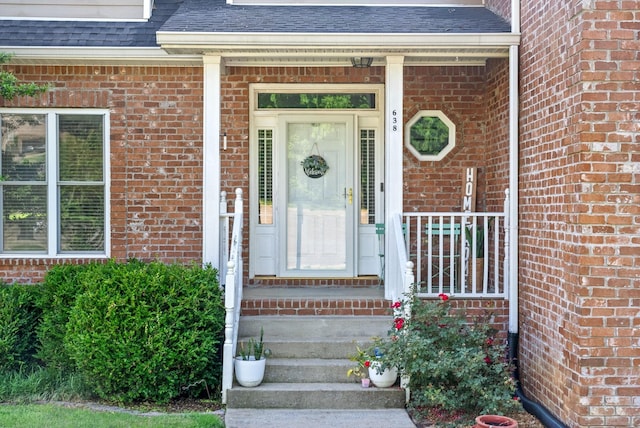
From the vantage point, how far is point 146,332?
6227mm

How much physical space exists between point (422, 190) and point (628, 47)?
3402mm

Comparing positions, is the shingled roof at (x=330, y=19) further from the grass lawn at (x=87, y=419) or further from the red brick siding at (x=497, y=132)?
the grass lawn at (x=87, y=419)

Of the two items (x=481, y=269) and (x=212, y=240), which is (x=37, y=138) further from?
(x=481, y=269)

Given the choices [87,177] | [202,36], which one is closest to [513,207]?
[202,36]

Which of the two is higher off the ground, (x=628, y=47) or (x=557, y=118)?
(x=628, y=47)

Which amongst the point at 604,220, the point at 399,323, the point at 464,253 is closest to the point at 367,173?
the point at 464,253

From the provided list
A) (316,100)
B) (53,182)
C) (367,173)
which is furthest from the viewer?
(367,173)

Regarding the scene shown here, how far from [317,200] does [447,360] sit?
3.28m

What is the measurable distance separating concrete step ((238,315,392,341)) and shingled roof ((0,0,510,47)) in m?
2.71

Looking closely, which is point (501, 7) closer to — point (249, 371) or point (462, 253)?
point (462, 253)

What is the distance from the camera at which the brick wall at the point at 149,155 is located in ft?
26.8

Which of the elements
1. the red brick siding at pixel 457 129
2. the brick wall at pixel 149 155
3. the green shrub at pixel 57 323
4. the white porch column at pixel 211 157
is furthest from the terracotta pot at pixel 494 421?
the brick wall at pixel 149 155

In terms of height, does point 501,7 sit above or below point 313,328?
above

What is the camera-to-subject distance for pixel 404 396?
21.0 ft
